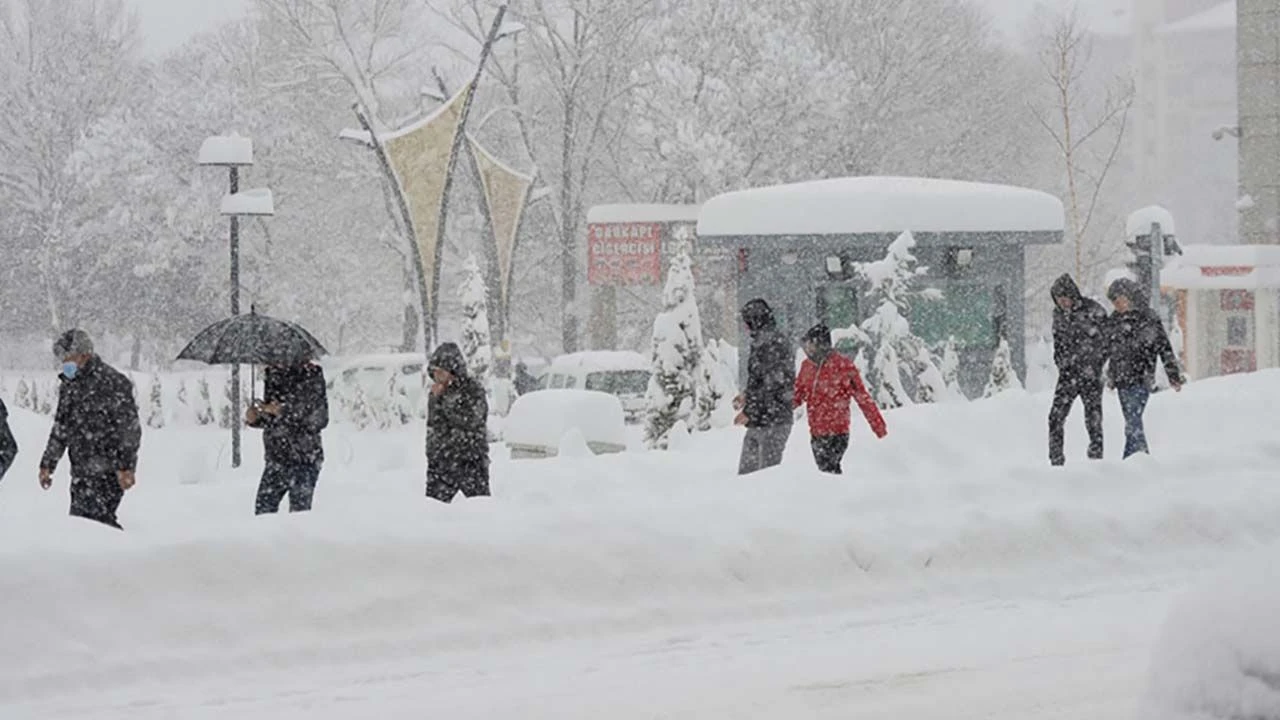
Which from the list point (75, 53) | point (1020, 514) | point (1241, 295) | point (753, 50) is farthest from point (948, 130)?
point (1020, 514)

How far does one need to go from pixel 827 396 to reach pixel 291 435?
12.6 ft

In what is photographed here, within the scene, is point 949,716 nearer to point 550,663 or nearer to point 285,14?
point 550,663

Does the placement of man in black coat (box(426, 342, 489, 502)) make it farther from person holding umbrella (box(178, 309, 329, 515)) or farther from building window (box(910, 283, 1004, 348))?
building window (box(910, 283, 1004, 348))

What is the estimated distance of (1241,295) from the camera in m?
33.8

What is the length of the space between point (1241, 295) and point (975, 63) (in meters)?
20.1

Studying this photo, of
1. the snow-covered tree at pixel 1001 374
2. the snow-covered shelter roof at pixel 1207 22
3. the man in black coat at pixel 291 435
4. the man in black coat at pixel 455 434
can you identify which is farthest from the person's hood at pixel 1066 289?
the snow-covered shelter roof at pixel 1207 22

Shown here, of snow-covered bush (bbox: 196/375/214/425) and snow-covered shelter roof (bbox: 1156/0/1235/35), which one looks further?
snow-covered shelter roof (bbox: 1156/0/1235/35)

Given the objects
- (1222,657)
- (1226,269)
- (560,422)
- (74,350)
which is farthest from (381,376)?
(1222,657)

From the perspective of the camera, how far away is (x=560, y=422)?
63.3 feet

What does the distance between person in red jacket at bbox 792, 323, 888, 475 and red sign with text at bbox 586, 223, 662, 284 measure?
24.9 metres

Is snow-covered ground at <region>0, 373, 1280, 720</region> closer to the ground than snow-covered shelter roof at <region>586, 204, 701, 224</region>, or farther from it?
closer to the ground

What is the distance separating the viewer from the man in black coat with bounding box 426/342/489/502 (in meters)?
11.4

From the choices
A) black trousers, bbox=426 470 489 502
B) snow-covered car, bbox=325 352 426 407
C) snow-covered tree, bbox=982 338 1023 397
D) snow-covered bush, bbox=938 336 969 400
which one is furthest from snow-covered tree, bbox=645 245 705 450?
snow-covered car, bbox=325 352 426 407

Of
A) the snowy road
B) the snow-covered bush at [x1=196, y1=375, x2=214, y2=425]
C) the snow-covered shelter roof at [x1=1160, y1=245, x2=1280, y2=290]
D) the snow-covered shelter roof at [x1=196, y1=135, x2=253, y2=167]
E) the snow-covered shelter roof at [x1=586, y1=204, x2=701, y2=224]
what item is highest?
the snow-covered shelter roof at [x1=586, y1=204, x2=701, y2=224]
